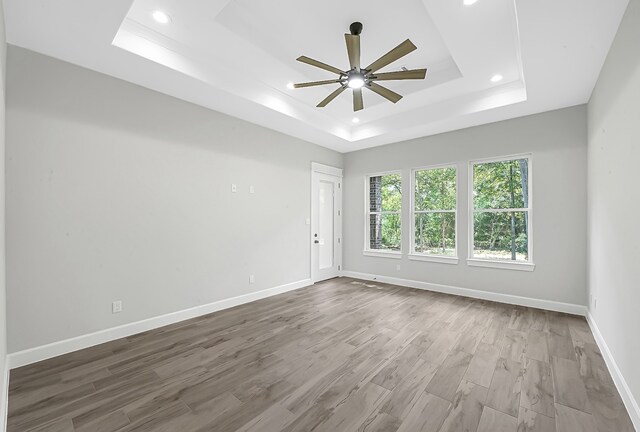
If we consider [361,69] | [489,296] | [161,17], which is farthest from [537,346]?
[161,17]

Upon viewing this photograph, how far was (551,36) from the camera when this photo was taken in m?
2.40

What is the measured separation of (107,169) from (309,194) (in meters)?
3.26

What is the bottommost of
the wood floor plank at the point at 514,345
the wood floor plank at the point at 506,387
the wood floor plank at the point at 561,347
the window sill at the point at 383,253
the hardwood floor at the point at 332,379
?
the hardwood floor at the point at 332,379

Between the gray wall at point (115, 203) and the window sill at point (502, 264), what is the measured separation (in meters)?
3.46

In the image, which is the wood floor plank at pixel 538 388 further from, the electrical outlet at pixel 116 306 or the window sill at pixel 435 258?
the electrical outlet at pixel 116 306

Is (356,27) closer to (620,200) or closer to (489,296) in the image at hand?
(620,200)

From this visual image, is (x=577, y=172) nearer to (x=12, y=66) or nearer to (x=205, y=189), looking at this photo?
(x=205, y=189)

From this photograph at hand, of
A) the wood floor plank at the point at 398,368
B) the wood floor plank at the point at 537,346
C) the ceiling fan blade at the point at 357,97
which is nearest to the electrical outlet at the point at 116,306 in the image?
the wood floor plank at the point at 398,368

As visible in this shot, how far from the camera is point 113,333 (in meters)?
3.01

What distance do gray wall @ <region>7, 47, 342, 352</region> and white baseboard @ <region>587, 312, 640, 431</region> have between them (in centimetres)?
406

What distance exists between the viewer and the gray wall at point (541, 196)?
12.6 feet

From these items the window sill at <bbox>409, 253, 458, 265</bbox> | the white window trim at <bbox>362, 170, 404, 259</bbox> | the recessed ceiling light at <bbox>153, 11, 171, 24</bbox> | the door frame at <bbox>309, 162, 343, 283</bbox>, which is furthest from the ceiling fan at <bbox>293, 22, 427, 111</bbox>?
the window sill at <bbox>409, 253, 458, 265</bbox>

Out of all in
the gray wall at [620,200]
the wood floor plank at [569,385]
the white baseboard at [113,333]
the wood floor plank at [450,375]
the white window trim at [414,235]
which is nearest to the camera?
the gray wall at [620,200]

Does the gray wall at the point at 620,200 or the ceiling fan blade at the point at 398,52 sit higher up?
the ceiling fan blade at the point at 398,52
